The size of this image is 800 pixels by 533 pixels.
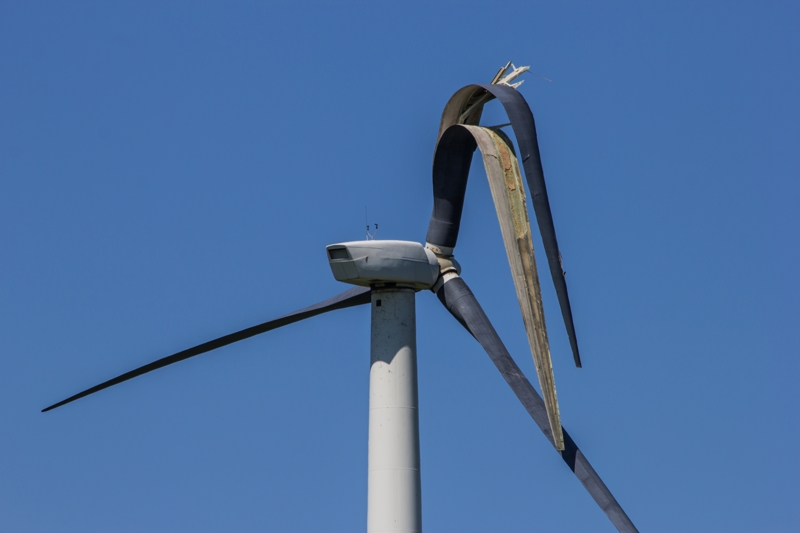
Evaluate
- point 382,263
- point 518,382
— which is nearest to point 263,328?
point 382,263

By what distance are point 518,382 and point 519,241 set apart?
286 cm

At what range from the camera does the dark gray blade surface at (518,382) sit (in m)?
31.6

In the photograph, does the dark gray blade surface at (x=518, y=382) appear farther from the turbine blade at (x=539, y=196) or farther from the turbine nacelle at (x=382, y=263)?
the turbine blade at (x=539, y=196)

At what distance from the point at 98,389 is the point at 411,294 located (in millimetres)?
7520

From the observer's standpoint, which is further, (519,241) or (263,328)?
(263,328)

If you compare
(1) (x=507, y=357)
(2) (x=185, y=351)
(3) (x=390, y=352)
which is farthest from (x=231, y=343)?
(1) (x=507, y=357)

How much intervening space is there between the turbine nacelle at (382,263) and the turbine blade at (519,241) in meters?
2.28

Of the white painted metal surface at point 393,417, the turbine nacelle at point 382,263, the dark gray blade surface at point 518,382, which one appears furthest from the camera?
the turbine nacelle at point 382,263

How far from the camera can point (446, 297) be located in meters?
35.9

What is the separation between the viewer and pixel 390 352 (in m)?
34.7

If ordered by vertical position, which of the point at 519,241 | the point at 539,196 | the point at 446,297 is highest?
the point at 539,196

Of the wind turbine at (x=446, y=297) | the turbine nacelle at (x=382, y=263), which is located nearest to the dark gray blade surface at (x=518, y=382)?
the wind turbine at (x=446, y=297)

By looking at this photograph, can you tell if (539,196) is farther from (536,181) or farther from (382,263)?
(382,263)

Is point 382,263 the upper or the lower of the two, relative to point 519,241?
lower
